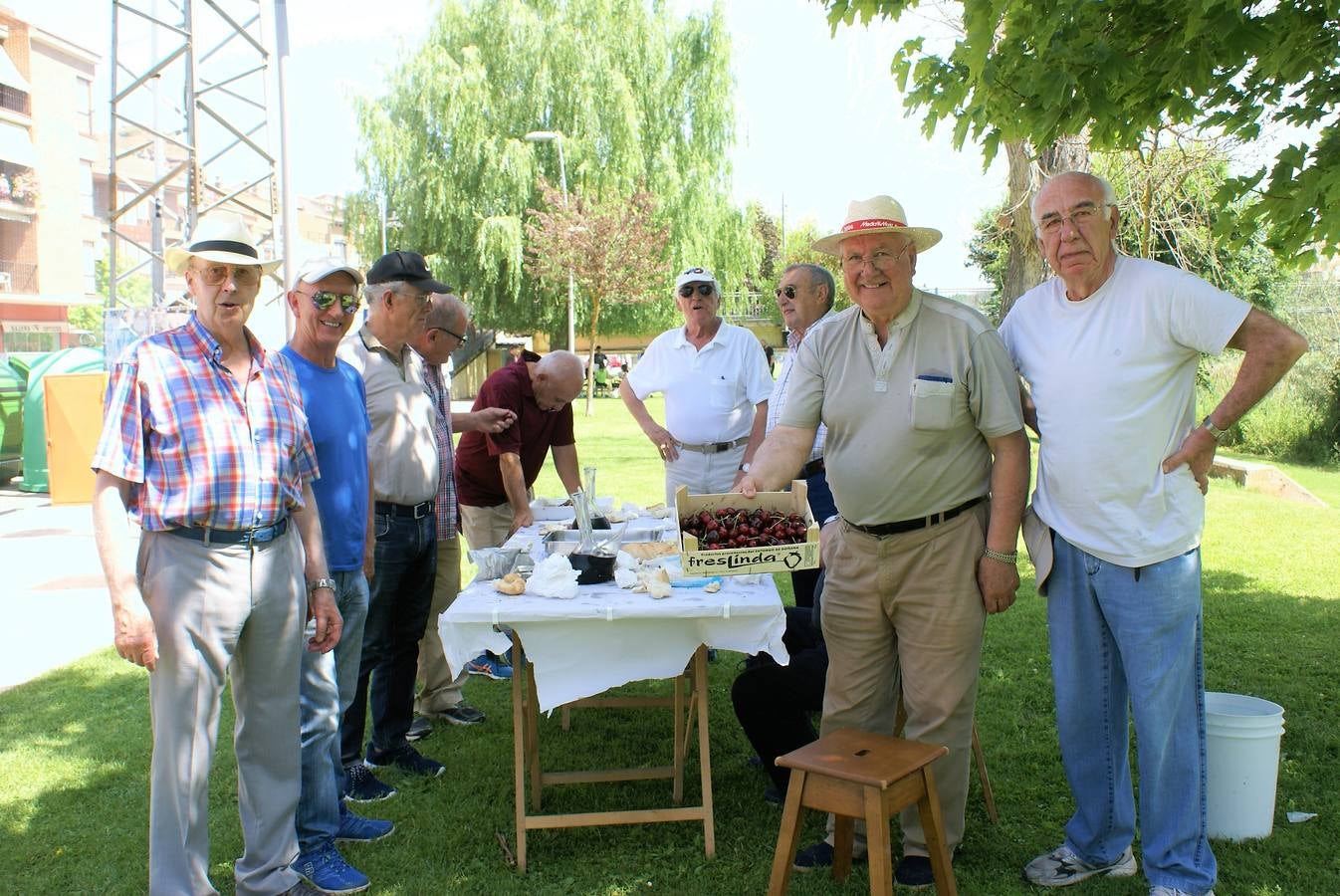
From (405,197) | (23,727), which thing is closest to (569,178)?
(405,197)

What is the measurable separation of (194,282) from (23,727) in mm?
3196

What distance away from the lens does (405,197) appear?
83.5ft

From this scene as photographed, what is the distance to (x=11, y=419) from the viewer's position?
1349 centimetres

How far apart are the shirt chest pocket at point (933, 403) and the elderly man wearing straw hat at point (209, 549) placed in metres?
1.91

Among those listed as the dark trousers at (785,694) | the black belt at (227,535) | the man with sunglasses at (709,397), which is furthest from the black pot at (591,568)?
the man with sunglasses at (709,397)

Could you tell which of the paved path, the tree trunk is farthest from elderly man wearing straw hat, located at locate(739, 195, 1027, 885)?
the paved path

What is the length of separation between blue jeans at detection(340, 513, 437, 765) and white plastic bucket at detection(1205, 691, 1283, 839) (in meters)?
3.03

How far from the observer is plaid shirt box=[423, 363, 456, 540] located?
4.79 metres

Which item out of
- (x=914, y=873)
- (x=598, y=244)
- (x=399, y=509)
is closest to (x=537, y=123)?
(x=598, y=244)

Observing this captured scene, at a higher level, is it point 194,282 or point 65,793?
point 194,282

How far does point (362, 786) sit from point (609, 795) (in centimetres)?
99

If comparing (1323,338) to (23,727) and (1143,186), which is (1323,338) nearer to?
(1143,186)

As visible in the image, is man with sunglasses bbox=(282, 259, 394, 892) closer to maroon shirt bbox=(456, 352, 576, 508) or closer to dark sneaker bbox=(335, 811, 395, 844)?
dark sneaker bbox=(335, 811, 395, 844)

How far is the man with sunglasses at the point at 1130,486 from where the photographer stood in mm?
3066
